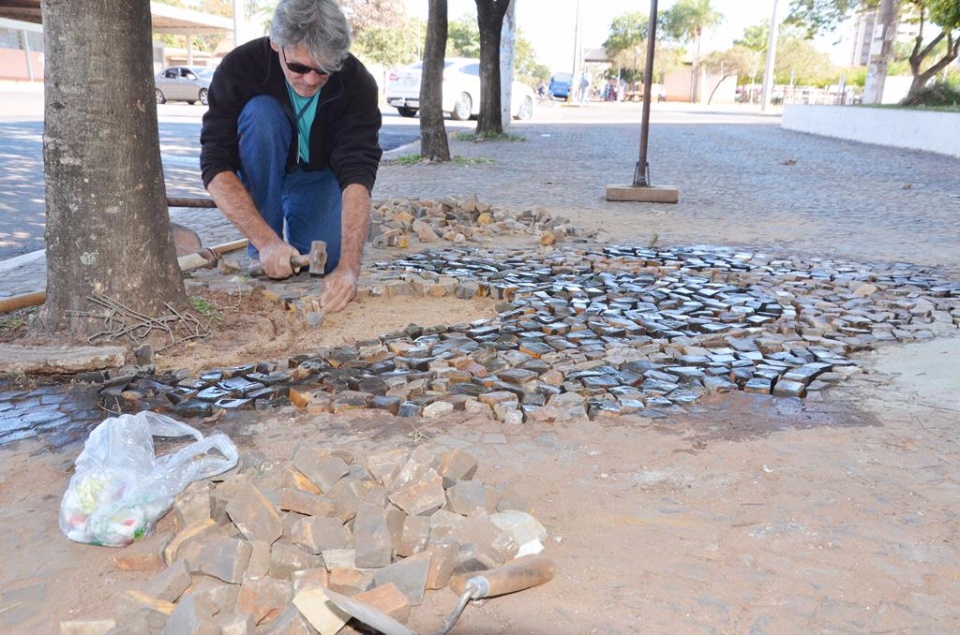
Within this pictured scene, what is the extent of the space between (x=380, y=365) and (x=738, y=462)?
141 centimetres

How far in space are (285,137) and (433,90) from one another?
747 centimetres

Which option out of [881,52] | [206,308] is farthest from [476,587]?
[881,52]

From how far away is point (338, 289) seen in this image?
3.76 meters

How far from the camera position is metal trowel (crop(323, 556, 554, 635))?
1.61 m

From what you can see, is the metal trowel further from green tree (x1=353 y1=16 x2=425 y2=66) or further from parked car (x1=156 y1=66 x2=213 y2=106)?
green tree (x1=353 y1=16 x2=425 y2=66)

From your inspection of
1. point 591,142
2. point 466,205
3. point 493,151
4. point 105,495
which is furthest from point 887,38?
point 105,495

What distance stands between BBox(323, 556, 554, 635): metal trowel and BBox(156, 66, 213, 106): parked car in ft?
84.8

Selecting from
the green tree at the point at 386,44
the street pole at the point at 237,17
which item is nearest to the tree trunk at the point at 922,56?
the street pole at the point at 237,17

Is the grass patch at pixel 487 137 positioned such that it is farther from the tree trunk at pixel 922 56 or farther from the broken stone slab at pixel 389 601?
the broken stone slab at pixel 389 601

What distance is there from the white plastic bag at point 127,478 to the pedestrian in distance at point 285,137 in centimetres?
134

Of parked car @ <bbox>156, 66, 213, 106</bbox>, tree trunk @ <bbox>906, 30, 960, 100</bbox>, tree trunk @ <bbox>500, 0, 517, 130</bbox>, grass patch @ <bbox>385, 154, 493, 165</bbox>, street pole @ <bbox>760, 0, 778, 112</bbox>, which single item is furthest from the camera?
street pole @ <bbox>760, 0, 778, 112</bbox>

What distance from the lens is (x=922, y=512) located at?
2.15 m

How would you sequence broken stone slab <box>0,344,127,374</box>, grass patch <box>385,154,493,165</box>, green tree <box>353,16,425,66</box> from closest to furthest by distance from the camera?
broken stone slab <box>0,344,127,374</box> → grass patch <box>385,154,493,165</box> → green tree <box>353,16,425,66</box>

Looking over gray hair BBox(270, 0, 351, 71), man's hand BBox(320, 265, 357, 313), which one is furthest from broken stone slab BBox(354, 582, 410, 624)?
gray hair BBox(270, 0, 351, 71)
